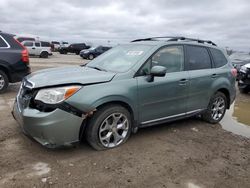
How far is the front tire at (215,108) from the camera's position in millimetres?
5849

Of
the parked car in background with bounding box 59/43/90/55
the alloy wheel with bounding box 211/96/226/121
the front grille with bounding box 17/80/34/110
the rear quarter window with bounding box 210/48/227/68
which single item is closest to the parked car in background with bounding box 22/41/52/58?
the parked car in background with bounding box 59/43/90/55

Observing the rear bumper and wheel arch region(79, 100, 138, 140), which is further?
wheel arch region(79, 100, 138, 140)

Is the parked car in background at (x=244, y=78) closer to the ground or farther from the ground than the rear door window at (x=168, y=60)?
closer to the ground

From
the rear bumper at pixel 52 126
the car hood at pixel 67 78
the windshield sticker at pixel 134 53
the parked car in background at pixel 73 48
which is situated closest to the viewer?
the rear bumper at pixel 52 126

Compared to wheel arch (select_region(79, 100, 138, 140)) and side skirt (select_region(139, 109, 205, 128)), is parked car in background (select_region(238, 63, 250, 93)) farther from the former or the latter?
wheel arch (select_region(79, 100, 138, 140))

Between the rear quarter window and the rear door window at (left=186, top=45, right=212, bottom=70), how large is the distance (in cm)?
21

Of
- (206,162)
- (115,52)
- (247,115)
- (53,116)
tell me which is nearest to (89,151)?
(53,116)

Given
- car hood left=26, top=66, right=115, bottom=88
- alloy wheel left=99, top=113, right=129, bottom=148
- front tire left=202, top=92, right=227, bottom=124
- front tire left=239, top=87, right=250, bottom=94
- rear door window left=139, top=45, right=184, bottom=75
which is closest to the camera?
car hood left=26, top=66, right=115, bottom=88

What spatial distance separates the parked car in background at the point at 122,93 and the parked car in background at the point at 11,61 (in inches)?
137

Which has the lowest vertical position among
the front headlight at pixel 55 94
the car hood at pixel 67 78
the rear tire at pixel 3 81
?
the rear tire at pixel 3 81

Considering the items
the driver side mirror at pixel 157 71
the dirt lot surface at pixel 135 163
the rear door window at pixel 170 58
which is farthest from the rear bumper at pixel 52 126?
the rear door window at pixel 170 58

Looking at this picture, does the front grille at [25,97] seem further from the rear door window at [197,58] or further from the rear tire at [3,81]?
the rear tire at [3,81]

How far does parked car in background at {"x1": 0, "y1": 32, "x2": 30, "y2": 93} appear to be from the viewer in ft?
25.4

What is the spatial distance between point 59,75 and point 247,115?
543 cm
